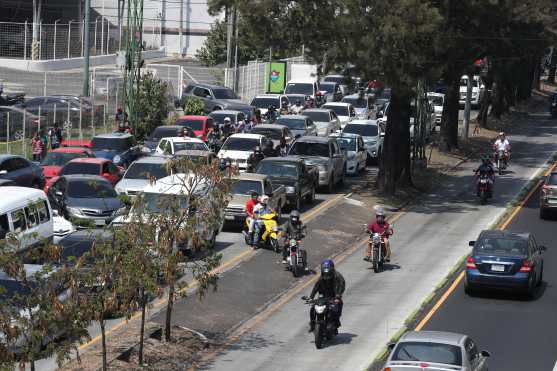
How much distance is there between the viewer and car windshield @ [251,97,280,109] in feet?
194

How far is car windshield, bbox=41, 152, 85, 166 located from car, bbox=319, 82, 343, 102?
30.8 m

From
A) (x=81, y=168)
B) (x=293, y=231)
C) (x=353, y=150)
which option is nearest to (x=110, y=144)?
(x=81, y=168)

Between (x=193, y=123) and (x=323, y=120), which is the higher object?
(x=323, y=120)

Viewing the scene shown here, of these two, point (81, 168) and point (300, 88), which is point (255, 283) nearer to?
point (81, 168)

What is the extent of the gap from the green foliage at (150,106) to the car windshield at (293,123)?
6.38 metres

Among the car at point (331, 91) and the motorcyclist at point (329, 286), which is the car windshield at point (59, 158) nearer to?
the motorcyclist at point (329, 286)

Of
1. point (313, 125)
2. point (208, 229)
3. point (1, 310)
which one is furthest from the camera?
point (313, 125)

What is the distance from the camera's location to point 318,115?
54.9m

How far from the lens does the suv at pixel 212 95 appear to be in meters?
60.0

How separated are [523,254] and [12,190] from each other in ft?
43.5

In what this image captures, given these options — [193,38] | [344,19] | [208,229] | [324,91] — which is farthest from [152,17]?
[208,229]

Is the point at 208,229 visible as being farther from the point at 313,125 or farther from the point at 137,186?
the point at 313,125

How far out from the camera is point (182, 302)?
2638 centimetres

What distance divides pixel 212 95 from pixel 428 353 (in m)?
43.7
